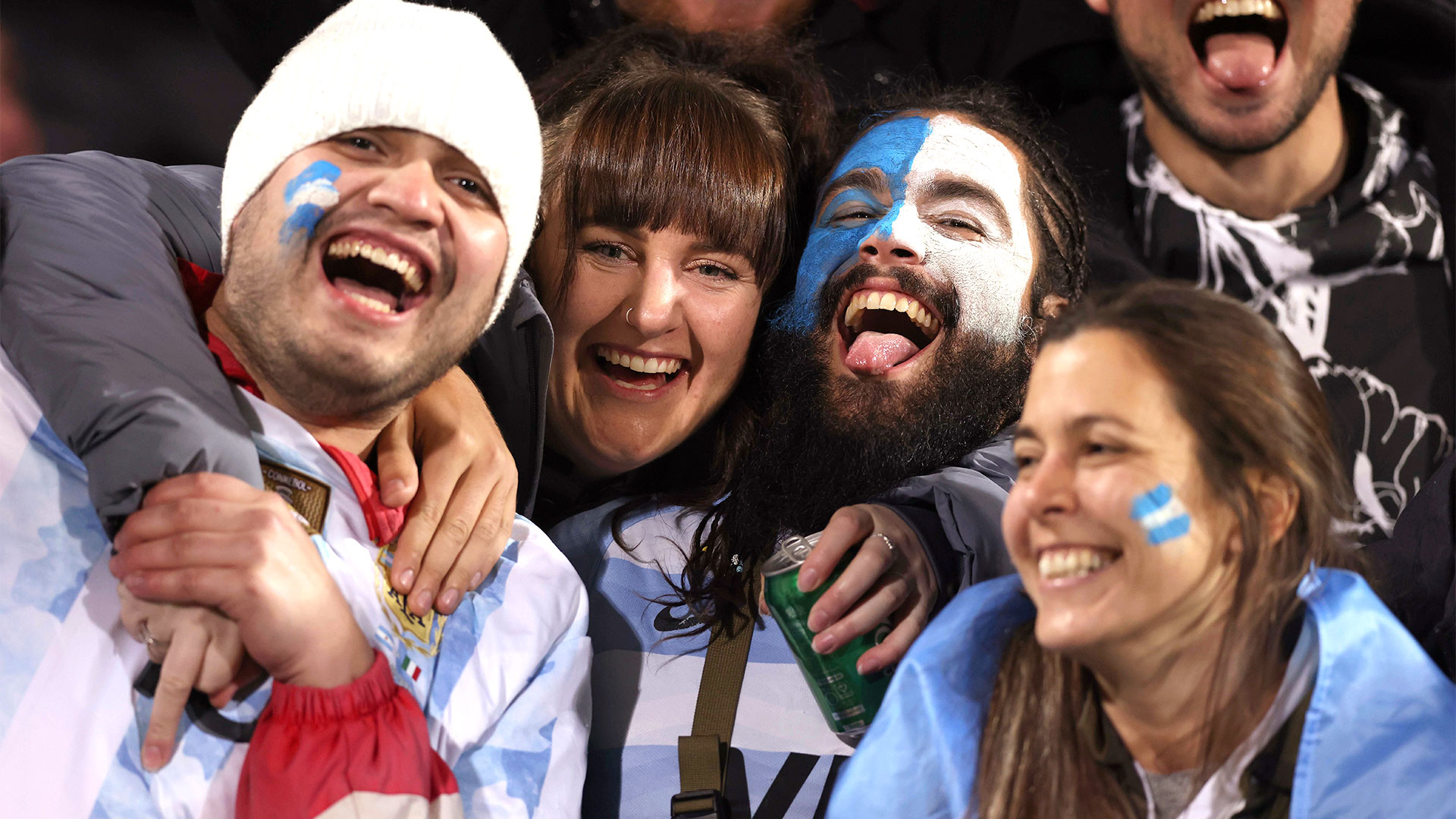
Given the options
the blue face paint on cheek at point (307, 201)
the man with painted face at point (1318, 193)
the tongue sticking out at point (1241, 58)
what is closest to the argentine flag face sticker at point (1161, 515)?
the blue face paint on cheek at point (307, 201)

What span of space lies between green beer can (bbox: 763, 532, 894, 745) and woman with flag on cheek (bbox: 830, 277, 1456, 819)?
10.1 inches

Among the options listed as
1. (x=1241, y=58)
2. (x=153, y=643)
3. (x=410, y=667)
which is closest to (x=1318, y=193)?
(x=1241, y=58)

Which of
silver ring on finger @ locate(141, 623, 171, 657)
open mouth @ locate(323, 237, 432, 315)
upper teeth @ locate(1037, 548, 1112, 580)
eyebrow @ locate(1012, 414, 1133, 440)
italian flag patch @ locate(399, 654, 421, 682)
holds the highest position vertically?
eyebrow @ locate(1012, 414, 1133, 440)

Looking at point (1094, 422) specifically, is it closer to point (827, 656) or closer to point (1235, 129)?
point (827, 656)

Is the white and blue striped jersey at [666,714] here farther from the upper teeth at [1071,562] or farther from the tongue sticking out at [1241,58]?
the tongue sticking out at [1241,58]

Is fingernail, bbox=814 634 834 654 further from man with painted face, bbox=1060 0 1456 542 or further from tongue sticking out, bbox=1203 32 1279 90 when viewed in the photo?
tongue sticking out, bbox=1203 32 1279 90

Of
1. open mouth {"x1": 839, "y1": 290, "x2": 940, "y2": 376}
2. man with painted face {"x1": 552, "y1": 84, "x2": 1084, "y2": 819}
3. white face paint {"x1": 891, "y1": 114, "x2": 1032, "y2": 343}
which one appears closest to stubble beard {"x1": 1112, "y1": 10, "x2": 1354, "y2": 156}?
man with painted face {"x1": 552, "y1": 84, "x2": 1084, "y2": 819}

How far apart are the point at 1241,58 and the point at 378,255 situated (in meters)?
1.59

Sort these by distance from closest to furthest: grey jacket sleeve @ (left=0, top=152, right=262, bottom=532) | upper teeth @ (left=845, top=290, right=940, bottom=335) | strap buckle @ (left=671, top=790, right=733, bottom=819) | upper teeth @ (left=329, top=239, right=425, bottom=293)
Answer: grey jacket sleeve @ (left=0, top=152, right=262, bottom=532)
upper teeth @ (left=329, top=239, right=425, bottom=293)
strap buckle @ (left=671, top=790, right=733, bottom=819)
upper teeth @ (left=845, top=290, right=940, bottom=335)

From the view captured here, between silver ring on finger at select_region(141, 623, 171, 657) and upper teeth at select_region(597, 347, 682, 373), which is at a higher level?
upper teeth at select_region(597, 347, 682, 373)

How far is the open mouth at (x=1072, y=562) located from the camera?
104 cm

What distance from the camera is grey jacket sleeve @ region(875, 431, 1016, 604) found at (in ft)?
4.76

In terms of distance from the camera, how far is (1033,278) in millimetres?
1885

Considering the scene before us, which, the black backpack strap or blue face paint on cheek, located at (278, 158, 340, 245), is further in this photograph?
the black backpack strap
